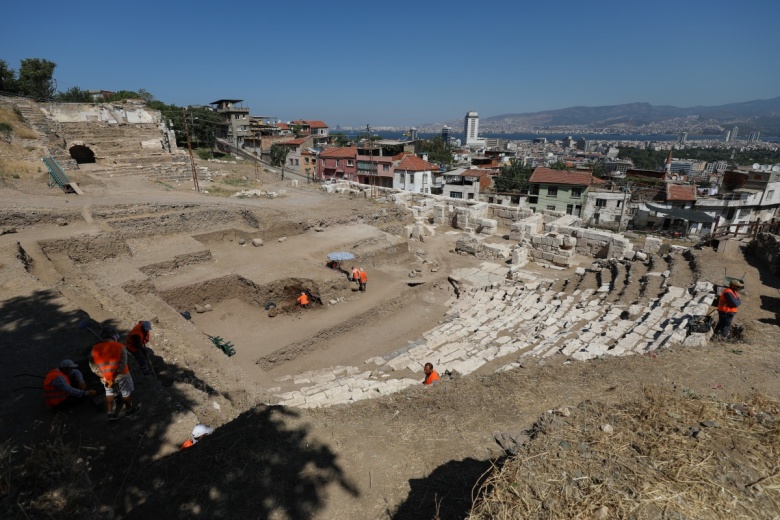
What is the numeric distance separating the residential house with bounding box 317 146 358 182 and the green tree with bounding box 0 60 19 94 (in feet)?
86.1

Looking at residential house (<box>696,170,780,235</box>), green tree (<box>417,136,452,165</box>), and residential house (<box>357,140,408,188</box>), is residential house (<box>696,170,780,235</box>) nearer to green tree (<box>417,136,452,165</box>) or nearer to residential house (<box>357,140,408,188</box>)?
residential house (<box>357,140,408,188</box>)

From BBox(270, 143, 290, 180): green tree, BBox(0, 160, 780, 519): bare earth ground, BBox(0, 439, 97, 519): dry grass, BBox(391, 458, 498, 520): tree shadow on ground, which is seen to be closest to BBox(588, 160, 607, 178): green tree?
BBox(0, 160, 780, 519): bare earth ground

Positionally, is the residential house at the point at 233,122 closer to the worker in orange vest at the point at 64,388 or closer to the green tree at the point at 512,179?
the green tree at the point at 512,179

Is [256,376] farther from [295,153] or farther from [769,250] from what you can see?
[295,153]

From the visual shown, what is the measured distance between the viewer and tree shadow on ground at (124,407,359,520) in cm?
361

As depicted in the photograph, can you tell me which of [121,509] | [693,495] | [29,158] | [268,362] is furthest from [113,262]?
[693,495]

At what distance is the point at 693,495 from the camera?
2.93m

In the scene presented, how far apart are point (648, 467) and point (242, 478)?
13.2ft

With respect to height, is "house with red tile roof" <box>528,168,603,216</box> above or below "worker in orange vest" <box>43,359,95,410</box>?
below

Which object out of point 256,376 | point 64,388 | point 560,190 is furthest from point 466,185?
point 64,388

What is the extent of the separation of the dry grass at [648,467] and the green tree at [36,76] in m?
44.9

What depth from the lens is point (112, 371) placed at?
496 cm

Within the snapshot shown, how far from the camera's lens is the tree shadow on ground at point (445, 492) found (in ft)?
11.2

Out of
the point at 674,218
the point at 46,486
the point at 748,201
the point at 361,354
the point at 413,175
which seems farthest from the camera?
the point at 413,175
